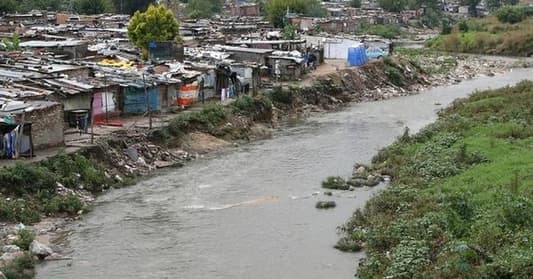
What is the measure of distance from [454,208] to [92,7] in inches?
2283

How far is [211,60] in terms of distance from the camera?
33375 mm

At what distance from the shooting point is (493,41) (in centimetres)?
6291

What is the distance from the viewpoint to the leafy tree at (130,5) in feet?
214

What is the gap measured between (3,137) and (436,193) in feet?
33.6

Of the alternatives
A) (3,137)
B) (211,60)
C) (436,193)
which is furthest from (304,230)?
(211,60)

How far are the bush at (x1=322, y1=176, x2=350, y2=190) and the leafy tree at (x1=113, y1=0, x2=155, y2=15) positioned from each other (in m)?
47.2

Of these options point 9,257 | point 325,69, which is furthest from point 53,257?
point 325,69

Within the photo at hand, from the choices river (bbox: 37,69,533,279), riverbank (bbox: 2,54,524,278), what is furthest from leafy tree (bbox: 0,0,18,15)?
river (bbox: 37,69,533,279)

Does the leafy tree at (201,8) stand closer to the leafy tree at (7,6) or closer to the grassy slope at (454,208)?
the leafy tree at (7,6)

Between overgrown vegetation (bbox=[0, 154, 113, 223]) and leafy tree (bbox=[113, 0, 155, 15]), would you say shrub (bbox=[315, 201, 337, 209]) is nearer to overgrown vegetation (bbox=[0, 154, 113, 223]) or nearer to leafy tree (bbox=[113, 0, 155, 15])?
overgrown vegetation (bbox=[0, 154, 113, 223])

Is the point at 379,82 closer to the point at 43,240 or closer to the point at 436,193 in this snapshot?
the point at 436,193

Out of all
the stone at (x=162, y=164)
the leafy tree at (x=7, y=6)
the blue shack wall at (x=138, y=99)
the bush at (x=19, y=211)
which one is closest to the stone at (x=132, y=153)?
the stone at (x=162, y=164)

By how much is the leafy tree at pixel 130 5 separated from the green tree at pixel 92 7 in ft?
4.39

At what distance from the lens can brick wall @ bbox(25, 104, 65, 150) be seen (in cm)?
1919
